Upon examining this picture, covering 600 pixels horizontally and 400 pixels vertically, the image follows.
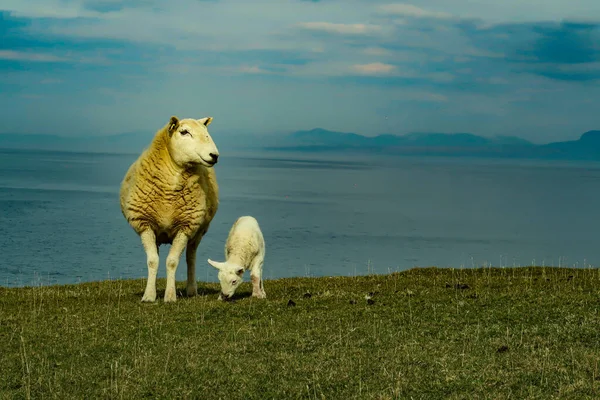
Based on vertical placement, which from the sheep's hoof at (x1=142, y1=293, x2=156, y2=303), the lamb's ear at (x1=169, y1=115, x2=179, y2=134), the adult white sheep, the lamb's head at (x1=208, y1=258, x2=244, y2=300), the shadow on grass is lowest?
the shadow on grass

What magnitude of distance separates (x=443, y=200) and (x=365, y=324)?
111m

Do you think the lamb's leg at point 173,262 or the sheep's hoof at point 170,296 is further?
the lamb's leg at point 173,262

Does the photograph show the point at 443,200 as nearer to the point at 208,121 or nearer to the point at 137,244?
the point at 137,244

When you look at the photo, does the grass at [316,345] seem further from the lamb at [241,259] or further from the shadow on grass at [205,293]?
the lamb at [241,259]

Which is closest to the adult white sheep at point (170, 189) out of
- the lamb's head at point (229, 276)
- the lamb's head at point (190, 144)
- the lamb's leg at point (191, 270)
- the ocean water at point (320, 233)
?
the lamb's head at point (190, 144)

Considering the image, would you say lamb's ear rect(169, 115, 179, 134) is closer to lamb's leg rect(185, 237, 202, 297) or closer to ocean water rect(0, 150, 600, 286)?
lamb's leg rect(185, 237, 202, 297)

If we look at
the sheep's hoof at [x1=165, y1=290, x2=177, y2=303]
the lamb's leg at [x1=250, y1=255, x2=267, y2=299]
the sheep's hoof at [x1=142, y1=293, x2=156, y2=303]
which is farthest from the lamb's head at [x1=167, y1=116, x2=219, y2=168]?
the sheep's hoof at [x1=142, y1=293, x2=156, y2=303]

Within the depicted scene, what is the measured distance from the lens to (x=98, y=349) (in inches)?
509

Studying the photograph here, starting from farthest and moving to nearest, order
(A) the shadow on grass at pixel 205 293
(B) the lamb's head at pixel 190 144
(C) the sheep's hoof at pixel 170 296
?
1. (A) the shadow on grass at pixel 205 293
2. (C) the sheep's hoof at pixel 170 296
3. (B) the lamb's head at pixel 190 144

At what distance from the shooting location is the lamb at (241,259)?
55.8 ft

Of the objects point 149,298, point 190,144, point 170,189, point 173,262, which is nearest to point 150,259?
point 173,262

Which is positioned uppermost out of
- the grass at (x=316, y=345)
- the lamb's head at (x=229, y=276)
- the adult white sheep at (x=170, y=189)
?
the adult white sheep at (x=170, y=189)

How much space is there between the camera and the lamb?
17.0 m

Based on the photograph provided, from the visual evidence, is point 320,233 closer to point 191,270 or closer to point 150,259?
point 191,270
